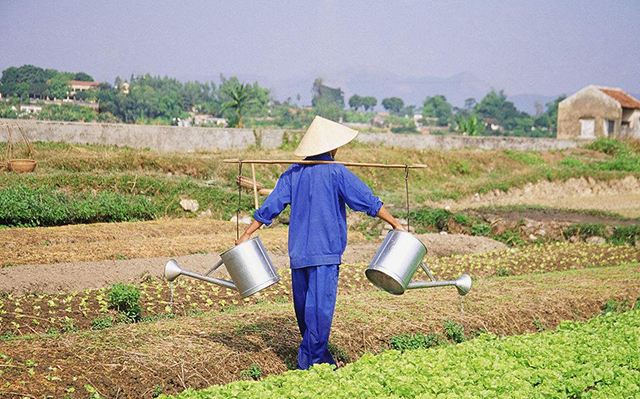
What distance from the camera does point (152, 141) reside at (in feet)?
78.1

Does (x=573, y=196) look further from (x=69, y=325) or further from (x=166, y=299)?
(x=69, y=325)

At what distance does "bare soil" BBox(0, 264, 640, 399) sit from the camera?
16.8 feet

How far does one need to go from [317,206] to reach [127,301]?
2.89 metres

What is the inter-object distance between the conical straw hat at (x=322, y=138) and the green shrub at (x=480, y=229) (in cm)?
1048

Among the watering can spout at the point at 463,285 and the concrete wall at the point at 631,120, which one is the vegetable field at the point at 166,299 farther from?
the concrete wall at the point at 631,120

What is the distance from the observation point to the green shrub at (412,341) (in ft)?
21.5

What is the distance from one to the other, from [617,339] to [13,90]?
129 feet

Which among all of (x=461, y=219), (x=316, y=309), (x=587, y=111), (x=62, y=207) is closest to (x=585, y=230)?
(x=461, y=219)

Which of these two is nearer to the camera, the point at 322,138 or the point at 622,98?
the point at 322,138

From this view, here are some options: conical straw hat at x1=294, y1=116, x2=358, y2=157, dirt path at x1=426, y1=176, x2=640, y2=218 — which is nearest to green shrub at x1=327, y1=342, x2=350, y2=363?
conical straw hat at x1=294, y1=116, x2=358, y2=157

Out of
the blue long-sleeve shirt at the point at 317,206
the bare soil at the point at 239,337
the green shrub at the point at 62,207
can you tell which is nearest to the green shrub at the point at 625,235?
the bare soil at the point at 239,337

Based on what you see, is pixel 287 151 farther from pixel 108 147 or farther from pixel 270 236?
pixel 270 236

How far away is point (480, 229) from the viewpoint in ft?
52.0

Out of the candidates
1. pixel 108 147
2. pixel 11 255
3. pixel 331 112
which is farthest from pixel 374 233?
pixel 331 112
